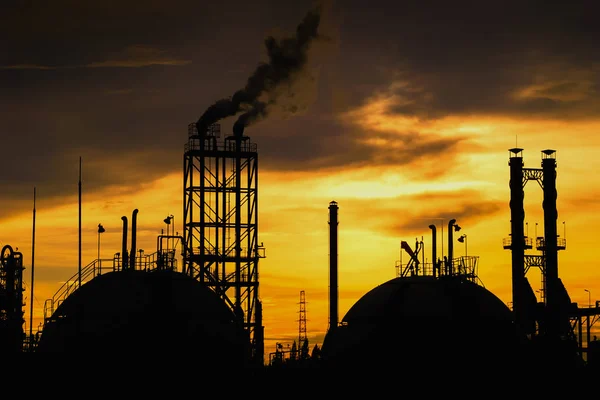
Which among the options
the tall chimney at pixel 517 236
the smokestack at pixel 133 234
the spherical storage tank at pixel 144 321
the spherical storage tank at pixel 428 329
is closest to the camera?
the spherical storage tank at pixel 144 321

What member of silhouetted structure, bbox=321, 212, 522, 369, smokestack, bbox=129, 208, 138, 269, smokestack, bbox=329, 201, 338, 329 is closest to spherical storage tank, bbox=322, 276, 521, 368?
silhouetted structure, bbox=321, 212, 522, 369

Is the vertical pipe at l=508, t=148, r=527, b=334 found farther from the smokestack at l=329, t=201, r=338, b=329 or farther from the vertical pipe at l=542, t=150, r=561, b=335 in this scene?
the smokestack at l=329, t=201, r=338, b=329

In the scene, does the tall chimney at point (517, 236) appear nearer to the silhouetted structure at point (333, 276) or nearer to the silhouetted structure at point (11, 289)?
the silhouetted structure at point (333, 276)

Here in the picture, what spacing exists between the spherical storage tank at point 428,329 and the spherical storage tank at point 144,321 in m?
6.02

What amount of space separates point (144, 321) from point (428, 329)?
535 inches

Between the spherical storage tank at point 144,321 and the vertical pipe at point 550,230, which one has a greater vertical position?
the vertical pipe at point 550,230

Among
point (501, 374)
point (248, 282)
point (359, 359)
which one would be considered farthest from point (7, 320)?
point (501, 374)

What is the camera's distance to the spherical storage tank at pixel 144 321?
47000mm

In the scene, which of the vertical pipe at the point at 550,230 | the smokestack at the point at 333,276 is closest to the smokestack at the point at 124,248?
the smokestack at the point at 333,276

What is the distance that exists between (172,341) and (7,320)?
2491cm

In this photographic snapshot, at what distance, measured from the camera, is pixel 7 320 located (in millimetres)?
68312

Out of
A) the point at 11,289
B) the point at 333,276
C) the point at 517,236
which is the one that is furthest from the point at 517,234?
the point at 11,289

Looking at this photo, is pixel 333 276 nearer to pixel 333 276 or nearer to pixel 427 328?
pixel 333 276

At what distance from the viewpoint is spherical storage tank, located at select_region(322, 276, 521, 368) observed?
167 feet
